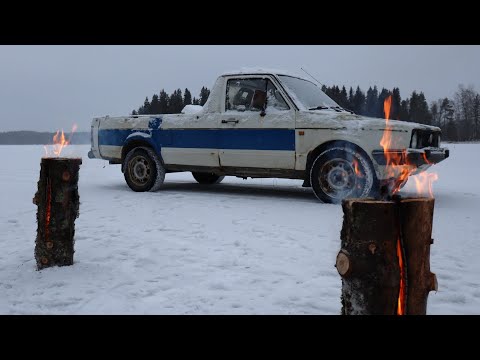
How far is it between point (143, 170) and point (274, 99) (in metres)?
2.69

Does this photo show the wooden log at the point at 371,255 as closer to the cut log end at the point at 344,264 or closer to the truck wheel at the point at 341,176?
the cut log end at the point at 344,264

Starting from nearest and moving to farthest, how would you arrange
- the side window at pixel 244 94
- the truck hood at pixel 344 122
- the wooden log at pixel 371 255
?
the wooden log at pixel 371 255 < the truck hood at pixel 344 122 < the side window at pixel 244 94

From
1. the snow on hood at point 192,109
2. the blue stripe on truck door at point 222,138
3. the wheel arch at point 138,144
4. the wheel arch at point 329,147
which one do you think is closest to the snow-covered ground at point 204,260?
the wheel arch at point 329,147

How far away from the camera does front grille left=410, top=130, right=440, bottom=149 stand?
20.2 ft

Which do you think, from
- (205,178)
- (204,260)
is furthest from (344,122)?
(205,178)

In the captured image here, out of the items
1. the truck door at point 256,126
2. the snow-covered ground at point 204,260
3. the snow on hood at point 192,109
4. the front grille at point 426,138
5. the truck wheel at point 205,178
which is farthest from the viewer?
the truck wheel at point 205,178

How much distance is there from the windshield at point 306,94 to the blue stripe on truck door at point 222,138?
0.61 meters

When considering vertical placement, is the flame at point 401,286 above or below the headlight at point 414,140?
below

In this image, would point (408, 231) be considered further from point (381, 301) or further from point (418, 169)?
point (418, 169)

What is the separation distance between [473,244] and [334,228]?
1321mm

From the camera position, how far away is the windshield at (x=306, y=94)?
6.83 metres

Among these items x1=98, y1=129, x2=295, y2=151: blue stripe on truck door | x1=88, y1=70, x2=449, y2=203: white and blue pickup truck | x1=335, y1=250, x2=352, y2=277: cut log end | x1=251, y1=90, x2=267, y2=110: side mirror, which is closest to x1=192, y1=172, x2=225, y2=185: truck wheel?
x1=88, y1=70, x2=449, y2=203: white and blue pickup truck

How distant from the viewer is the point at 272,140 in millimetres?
6711

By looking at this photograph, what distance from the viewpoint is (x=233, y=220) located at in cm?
521
